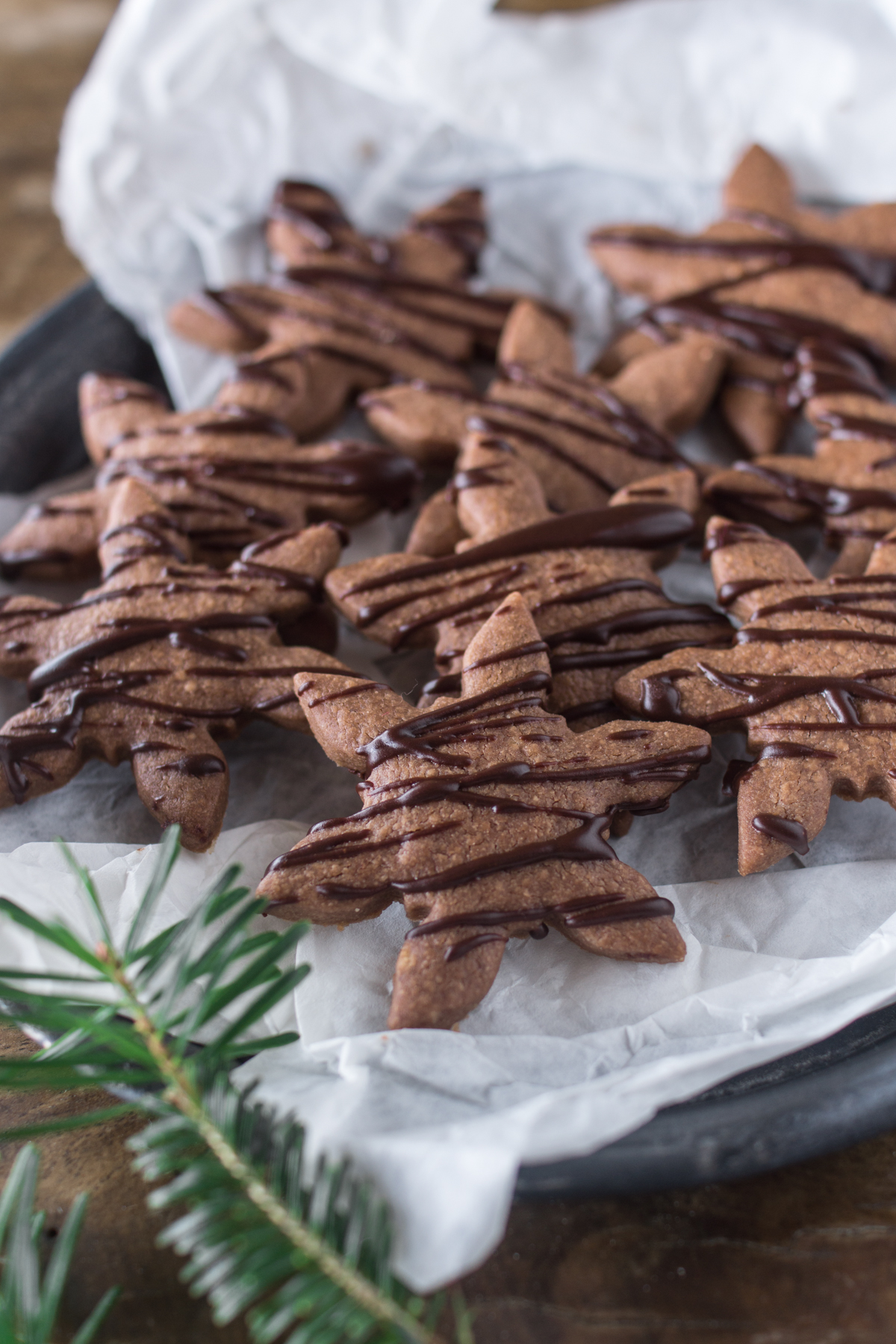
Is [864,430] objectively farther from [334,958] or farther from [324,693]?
[334,958]

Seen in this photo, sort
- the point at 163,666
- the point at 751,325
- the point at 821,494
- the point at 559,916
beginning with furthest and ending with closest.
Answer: the point at 751,325, the point at 821,494, the point at 163,666, the point at 559,916

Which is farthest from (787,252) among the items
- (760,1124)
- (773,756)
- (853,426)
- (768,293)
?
(760,1124)

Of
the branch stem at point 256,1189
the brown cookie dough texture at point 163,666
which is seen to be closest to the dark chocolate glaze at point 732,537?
the brown cookie dough texture at point 163,666

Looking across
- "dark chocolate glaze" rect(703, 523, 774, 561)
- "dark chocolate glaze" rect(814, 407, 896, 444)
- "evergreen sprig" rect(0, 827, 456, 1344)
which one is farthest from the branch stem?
"dark chocolate glaze" rect(814, 407, 896, 444)

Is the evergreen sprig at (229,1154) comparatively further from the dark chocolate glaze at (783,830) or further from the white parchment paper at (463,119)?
the white parchment paper at (463,119)

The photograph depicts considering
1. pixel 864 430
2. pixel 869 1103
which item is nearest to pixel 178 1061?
pixel 869 1103

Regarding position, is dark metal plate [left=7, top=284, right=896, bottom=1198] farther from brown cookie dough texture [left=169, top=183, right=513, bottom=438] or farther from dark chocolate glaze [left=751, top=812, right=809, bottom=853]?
brown cookie dough texture [left=169, top=183, right=513, bottom=438]

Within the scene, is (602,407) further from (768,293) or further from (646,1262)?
(646,1262)
